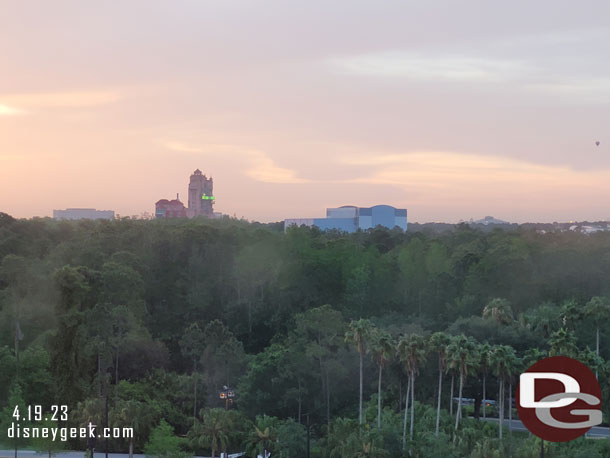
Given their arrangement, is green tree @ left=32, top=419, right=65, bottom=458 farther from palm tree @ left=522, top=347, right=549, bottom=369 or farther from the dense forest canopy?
palm tree @ left=522, top=347, right=549, bottom=369

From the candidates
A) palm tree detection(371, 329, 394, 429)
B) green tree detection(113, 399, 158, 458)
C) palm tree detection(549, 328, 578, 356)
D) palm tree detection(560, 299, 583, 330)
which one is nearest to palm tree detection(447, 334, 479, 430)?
palm tree detection(371, 329, 394, 429)

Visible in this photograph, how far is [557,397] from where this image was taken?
40.3 feet

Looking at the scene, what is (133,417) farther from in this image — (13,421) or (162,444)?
(13,421)

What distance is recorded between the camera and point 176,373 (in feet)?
183

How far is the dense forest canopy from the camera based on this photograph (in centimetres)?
4072

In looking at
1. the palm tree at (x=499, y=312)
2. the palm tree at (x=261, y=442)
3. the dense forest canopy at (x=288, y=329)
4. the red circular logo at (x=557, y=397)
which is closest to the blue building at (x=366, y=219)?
the dense forest canopy at (x=288, y=329)

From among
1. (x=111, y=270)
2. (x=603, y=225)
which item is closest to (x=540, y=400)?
(x=111, y=270)

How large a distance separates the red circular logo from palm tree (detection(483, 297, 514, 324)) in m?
42.1

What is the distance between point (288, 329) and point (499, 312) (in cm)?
1813

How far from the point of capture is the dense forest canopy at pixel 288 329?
4072cm

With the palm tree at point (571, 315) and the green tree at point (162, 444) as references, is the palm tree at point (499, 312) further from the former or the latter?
the green tree at point (162, 444)

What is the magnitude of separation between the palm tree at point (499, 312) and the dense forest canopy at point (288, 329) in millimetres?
257

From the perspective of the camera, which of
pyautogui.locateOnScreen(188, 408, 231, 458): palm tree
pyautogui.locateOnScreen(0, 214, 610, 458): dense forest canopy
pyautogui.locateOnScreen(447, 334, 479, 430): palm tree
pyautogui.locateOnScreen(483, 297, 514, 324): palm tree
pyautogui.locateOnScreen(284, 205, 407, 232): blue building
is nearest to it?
pyautogui.locateOnScreen(188, 408, 231, 458): palm tree

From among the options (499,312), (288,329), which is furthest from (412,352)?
(288,329)
